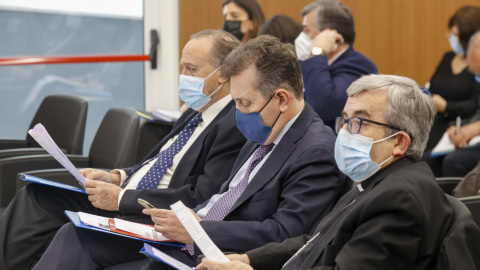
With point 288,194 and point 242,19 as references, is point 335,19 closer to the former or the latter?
point 242,19

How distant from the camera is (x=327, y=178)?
97.1 inches

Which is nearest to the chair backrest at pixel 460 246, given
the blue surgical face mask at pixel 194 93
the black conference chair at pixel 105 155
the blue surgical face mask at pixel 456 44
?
the blue surgical face mask at pixel 194 93

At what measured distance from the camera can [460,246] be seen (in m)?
1.85

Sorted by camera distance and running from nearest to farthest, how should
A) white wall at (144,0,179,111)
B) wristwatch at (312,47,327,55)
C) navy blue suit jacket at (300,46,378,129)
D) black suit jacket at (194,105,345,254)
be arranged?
black suit jacket at (194,105,345,254) → navy blue suit jacket at (300,46,378,129) → wristwatch at (312,47,327,55) → white wall at (144,0,179,111)

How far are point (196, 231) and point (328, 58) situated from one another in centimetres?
211

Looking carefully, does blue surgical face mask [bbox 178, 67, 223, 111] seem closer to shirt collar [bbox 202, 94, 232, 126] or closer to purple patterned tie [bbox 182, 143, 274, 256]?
shirt collar [bbox 202, 94, 232, 126]

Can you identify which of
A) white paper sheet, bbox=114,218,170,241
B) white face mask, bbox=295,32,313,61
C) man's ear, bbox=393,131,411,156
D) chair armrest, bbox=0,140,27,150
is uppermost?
white face mask, bbox=295,32,313,61

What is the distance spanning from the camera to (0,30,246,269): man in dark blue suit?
3.02 metres

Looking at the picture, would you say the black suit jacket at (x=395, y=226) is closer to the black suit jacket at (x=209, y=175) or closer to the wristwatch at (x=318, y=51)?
the black suit jacket at (x=209, y=175)

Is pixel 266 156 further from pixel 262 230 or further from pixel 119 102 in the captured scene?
pixel 119 102

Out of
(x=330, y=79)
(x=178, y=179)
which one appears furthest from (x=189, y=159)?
(x=330, y=79)

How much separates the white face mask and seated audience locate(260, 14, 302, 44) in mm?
186

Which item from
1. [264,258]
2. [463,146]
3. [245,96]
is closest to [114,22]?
[463,146]

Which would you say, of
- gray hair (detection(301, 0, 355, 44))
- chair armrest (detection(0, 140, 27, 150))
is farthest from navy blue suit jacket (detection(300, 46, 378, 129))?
chair armrest (detection(0, 140, 27, 150))
